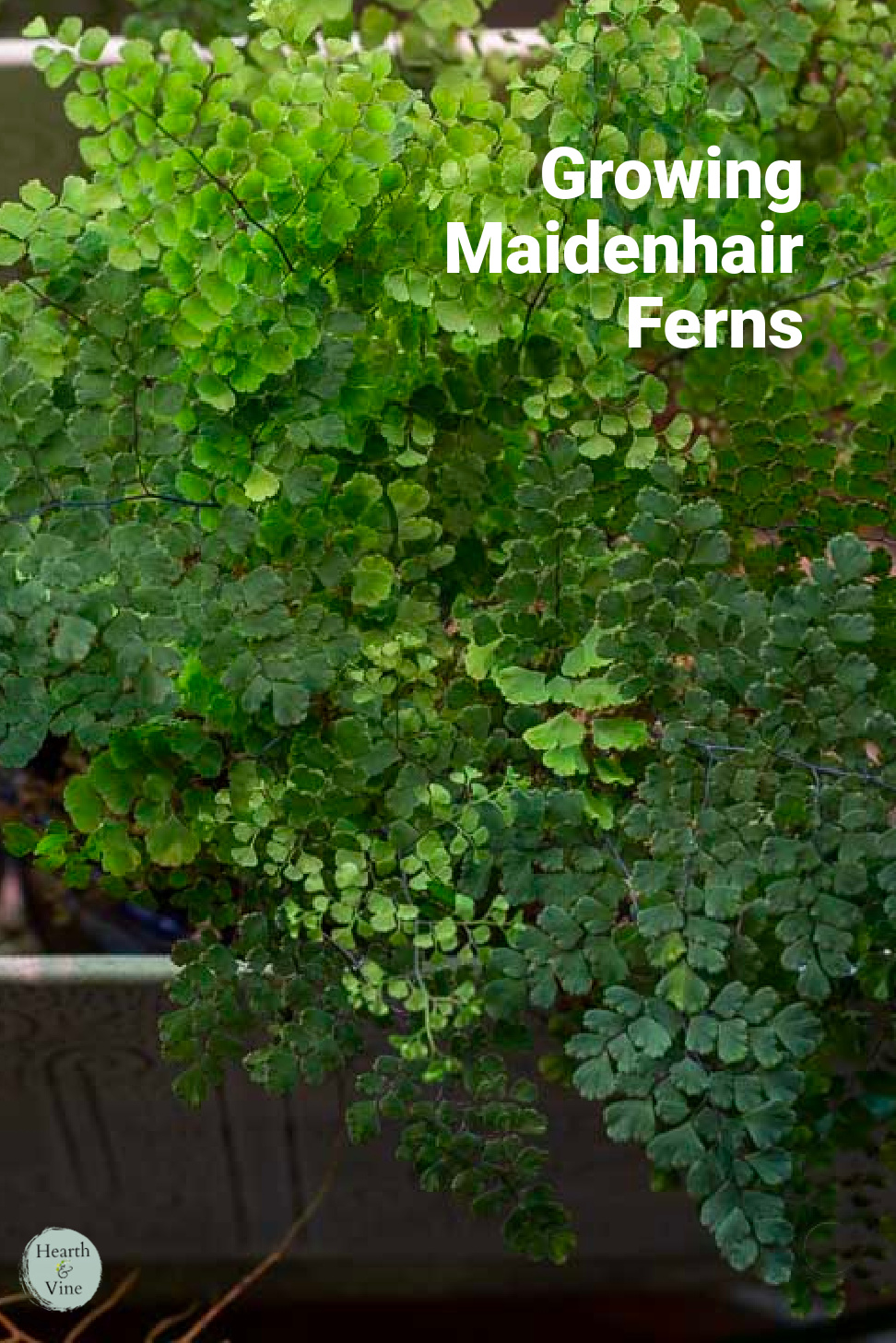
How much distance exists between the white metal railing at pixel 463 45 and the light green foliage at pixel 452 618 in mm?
258

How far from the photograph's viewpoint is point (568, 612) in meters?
0.74

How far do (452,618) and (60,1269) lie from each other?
0.48m

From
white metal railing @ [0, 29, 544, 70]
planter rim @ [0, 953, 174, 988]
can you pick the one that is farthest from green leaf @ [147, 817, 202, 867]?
white metal railing @ [0, 29, 544, 70]

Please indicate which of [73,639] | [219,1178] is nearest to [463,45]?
[73,639]

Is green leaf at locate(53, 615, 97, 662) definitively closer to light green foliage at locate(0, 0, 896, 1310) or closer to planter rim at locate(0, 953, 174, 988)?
light green foliage at locate(0, 0, 896, 1310)

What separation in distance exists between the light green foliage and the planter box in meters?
0.10

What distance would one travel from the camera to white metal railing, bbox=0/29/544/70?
1078mm

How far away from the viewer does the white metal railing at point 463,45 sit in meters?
1.08

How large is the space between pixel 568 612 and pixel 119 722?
0.24 meters

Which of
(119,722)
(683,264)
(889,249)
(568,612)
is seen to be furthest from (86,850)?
(889,249)

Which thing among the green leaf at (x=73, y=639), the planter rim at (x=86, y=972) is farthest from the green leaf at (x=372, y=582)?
the planter rim at (x=86, y=972)

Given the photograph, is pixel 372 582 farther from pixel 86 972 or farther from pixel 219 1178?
pixel 219 1178

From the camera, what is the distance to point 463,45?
1.08 m

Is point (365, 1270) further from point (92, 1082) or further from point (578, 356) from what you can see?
point (578, 356)
